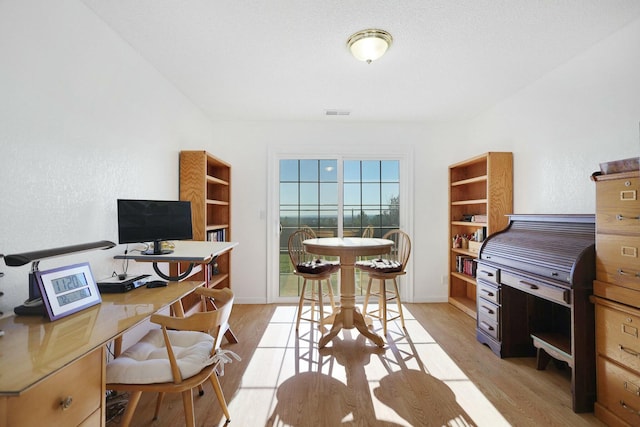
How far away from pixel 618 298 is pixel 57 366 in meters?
2.56

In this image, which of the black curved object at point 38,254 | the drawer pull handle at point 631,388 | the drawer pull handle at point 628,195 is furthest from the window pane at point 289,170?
the drawer pull handle at point 631,388

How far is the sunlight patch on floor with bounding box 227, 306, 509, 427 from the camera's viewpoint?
72.6 inches

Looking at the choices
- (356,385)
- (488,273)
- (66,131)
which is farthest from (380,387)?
(66,131)

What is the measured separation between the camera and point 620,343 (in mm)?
1682

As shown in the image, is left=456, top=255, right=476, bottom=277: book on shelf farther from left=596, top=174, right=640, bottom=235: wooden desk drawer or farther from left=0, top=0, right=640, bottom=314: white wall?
left=596, top=174, right=640, bottom=235: wooden desk drawer

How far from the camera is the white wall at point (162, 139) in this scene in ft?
5.06

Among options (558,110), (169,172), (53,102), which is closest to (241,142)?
(169,172)

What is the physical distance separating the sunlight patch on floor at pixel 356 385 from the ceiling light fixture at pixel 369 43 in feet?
7.87

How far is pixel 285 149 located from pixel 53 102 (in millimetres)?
2686

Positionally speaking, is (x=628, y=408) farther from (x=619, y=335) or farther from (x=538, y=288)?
(x=538, y=288)

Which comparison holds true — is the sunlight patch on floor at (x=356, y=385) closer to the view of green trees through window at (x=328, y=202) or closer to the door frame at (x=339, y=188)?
the door frame at (x=339, y=188)

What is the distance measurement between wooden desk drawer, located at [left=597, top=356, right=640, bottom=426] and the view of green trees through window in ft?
8.78

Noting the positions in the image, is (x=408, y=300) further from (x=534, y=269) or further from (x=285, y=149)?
(x=285, y=149)

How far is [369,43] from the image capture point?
2.21m
